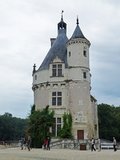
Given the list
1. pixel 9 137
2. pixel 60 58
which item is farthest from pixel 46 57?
pixel 9 137

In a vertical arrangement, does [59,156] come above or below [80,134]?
below

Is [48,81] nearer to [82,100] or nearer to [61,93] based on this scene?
[61,93]

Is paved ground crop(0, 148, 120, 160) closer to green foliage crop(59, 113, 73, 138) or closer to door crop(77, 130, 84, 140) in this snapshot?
green foliage crop(59, 113, 73, 138)

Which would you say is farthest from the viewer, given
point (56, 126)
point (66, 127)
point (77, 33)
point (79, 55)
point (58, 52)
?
point (58, 52)

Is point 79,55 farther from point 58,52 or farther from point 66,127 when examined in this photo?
point 66,127

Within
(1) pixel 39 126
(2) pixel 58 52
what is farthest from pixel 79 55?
(1) pixel 39 126

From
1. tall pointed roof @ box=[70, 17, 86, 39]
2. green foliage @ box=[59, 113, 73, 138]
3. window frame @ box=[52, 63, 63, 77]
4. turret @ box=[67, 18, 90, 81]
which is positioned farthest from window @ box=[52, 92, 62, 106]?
tall pointed roof @ box=[70, 17, 86, 39]

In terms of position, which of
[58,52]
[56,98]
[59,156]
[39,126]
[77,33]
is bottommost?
[59,156]

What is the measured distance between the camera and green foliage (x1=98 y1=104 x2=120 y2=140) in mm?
81000

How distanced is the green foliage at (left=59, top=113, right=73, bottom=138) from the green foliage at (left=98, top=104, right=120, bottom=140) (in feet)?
97.0

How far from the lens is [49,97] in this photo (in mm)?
54344

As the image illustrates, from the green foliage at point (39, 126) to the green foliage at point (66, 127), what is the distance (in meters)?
1.91

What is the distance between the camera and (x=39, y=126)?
51625 mm

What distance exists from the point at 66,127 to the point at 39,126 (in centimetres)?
398
